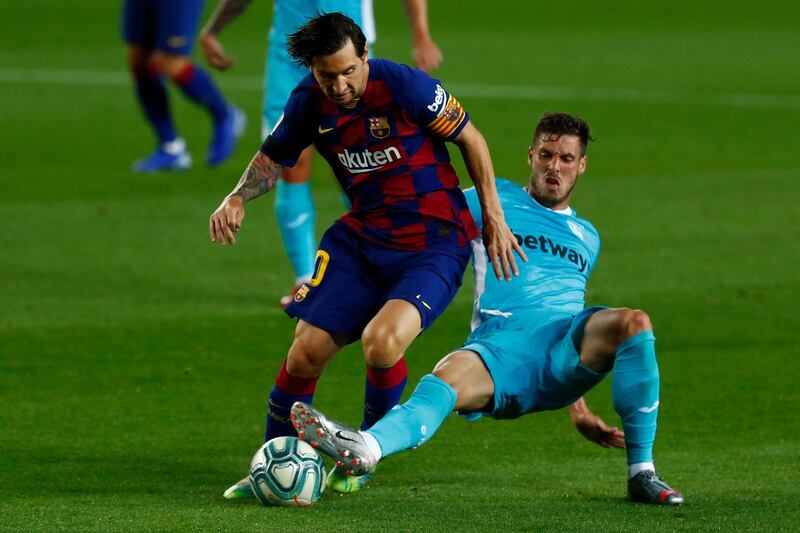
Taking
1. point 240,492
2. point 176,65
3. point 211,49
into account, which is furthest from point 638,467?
point 176,65

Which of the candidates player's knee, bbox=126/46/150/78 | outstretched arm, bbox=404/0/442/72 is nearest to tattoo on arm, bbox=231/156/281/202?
outstretched arm, bbox=404/0/442/72

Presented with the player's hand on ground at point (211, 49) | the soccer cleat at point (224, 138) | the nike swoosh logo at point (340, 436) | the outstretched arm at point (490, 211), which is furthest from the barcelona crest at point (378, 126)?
the soccer cleat at point (224, 138)

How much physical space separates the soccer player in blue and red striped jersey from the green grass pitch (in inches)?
20.8

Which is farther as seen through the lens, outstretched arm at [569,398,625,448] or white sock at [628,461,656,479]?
outstretched arm at [569,398,625,448]

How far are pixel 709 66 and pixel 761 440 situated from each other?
1787 centimetres

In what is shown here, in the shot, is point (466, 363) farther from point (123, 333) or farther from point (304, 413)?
point (123, 333)

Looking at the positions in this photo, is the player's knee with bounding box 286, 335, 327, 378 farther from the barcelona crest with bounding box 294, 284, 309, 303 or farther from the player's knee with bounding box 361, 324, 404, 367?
the player's knee with bounding box 361, 324, 404, 367

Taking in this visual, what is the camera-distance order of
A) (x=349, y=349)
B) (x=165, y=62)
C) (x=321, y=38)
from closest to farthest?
1. (x=321, y=38)
2. (x=349, y=349)
3. (x=165, y=62)

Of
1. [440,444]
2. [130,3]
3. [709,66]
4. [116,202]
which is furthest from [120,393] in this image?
[709,66]

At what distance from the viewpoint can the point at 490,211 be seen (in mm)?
5660

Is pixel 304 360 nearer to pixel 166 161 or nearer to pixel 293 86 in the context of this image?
pixel 293 86

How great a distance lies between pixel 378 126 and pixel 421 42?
3144mm

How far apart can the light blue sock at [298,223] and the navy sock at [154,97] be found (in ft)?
18.7

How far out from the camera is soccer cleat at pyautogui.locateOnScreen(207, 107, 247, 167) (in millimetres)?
14938
